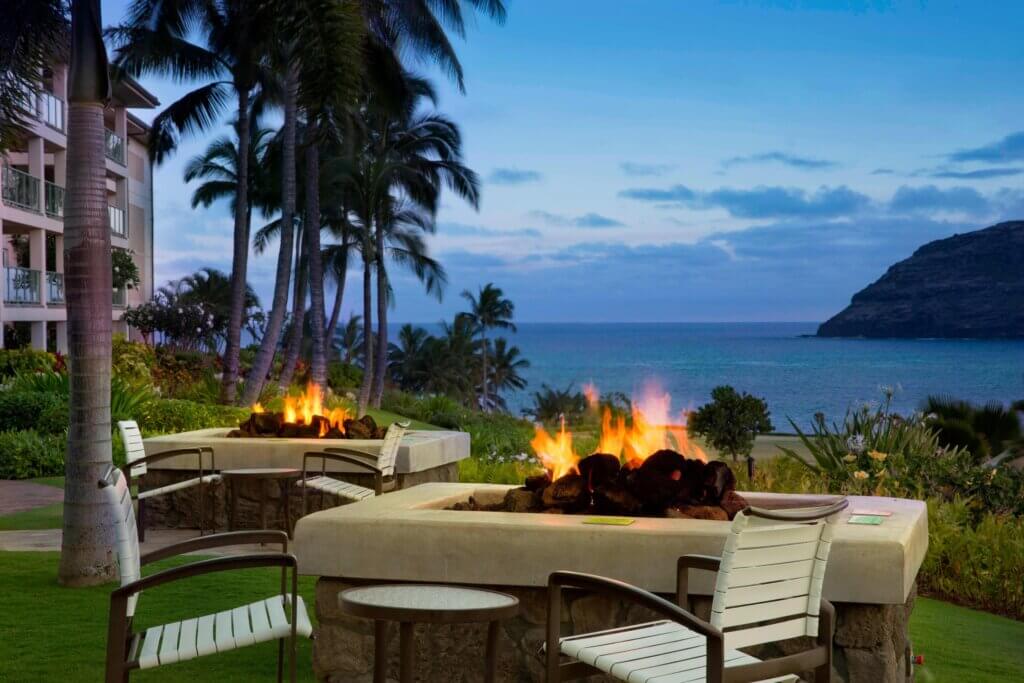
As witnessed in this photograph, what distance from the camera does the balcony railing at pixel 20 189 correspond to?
2884 centimetres

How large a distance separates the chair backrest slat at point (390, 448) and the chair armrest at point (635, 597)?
4508 millimetres

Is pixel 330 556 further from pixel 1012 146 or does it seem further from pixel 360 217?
pixel 1012 146

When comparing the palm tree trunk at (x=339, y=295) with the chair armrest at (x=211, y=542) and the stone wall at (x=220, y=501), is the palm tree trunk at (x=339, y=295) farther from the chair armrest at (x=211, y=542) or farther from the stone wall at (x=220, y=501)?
→ the chair armrest at (x=211, y=542)

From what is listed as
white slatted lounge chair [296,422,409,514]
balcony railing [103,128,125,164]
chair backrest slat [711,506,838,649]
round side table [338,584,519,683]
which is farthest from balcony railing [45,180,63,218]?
chair backrest slat [711,506,838,649]

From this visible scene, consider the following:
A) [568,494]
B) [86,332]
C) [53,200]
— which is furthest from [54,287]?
[568,494]

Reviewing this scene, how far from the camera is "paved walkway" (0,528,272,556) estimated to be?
27.9 ft

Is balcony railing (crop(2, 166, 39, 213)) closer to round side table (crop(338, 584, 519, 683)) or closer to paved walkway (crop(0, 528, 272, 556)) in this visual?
paved walkway (crop(0, 528, 272, 556))

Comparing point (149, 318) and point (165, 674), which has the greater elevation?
point (149, 318)

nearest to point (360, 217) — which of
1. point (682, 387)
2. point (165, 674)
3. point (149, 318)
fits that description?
point (149, 318)

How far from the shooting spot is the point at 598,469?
17.7ft

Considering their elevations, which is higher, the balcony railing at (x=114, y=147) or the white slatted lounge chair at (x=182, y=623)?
the balcony railing at (x=114, y=147)

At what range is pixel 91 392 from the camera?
7254 mm

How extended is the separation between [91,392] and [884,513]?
4.76 m

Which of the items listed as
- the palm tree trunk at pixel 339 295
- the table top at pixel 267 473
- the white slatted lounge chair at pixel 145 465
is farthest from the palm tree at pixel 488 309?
the table top at pixel 267 473
